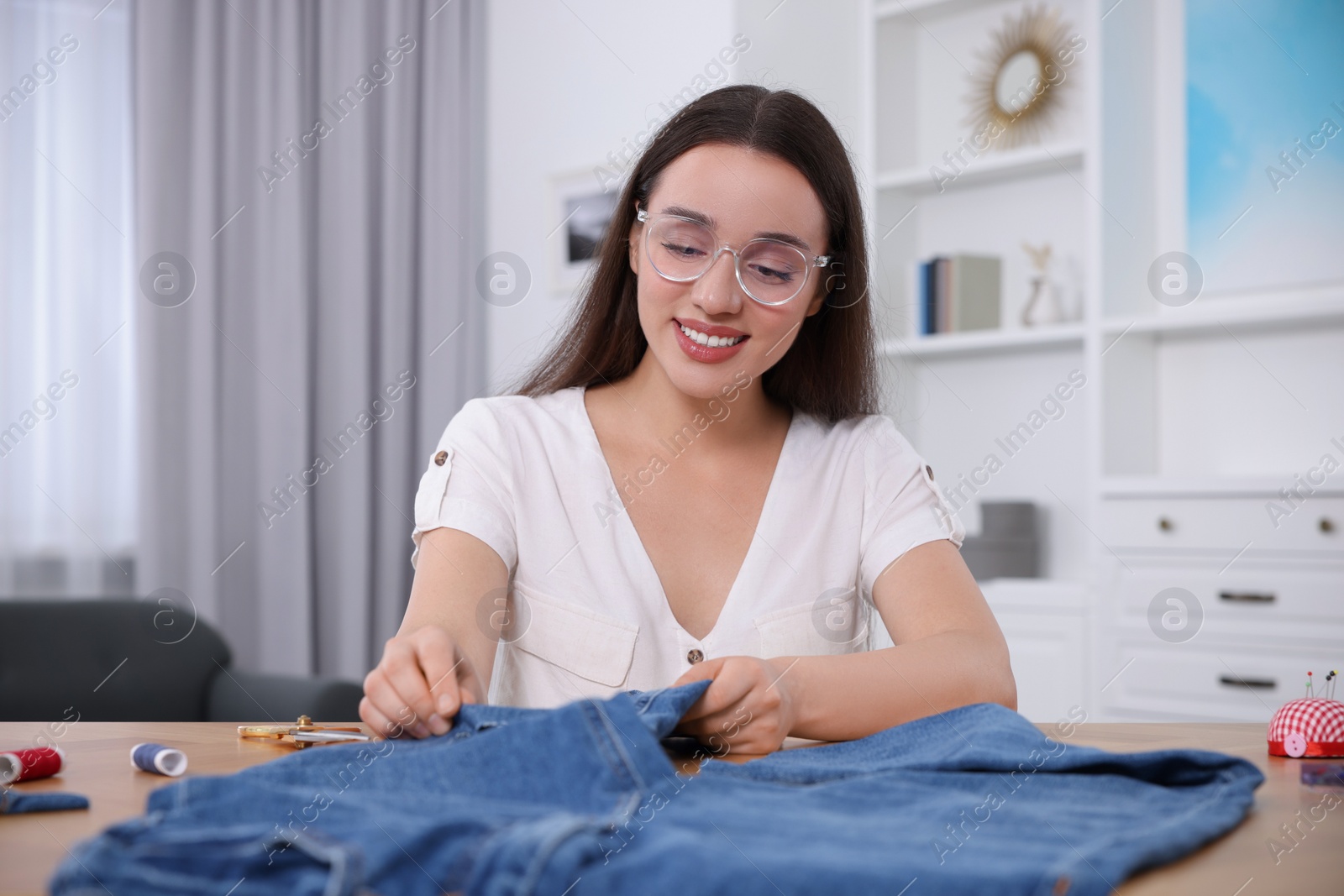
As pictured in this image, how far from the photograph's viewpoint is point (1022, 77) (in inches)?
137

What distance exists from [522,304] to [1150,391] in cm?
205

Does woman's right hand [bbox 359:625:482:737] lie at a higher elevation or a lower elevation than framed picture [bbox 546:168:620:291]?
lower

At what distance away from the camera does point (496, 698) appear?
149 centimetres

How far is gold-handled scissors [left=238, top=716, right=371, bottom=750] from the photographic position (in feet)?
3.28

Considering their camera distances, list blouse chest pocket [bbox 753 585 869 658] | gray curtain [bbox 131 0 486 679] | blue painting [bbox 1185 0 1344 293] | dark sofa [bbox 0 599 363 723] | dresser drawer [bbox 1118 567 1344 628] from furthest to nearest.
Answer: gray curtain [bbox 131 0 486 679] → blue painting [bbox 1185 0 1344 293] → dresser drawer [bbox 1118 567 1344 628] → dark sofa [bbox 0 599 363 723] → blouse chest pocket [bbox 753 585 869 658]

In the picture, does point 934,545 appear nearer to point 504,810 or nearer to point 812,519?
point 812,519

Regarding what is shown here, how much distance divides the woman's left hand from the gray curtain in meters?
2.75

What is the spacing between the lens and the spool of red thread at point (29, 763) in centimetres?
83

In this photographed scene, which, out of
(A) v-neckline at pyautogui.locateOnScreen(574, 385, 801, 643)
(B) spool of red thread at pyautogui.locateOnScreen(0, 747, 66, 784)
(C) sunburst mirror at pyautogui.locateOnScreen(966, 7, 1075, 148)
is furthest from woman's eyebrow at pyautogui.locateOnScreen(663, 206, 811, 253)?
(C) sunburst mirror at pyautogui.locateOnScreen(966, 7, 1075, 148)

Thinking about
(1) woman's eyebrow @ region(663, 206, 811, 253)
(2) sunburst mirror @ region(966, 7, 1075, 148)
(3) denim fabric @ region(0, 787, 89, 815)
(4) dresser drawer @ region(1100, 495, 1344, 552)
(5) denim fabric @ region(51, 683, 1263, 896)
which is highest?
(2) sunburst mirror @ region(966, 7, 1075, 148)

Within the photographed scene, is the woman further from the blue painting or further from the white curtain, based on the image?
the white curtain

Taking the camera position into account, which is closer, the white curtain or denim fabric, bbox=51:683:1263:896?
denim fabric, bbox=51:683:1263:896

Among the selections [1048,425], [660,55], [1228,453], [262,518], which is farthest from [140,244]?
[1228,453]

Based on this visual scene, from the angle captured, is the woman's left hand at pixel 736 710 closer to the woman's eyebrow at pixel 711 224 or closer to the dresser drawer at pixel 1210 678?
the woman's eyebrow at pixel 711 224
